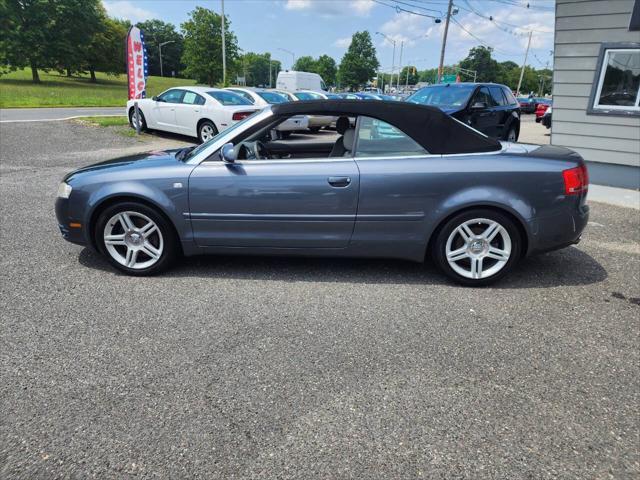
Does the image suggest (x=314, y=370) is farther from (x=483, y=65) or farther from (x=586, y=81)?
(x=483, y=65)

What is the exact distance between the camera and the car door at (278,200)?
3613 millimetres

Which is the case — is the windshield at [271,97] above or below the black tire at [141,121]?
above

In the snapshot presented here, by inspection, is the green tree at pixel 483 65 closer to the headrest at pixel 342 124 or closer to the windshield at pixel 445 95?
the windshield at pixel 445 95

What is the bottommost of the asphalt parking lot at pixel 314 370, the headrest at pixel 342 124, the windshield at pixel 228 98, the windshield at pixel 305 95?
the asphalt parking lot at pixel 314 370

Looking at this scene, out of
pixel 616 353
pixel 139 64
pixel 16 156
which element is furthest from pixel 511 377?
pixel 139 64

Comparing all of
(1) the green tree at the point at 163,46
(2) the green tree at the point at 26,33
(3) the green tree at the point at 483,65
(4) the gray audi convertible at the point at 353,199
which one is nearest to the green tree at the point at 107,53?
(2) the green tree at the point at 26,33

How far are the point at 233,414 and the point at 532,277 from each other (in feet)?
10.0

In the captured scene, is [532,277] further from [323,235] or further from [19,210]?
[19,210]

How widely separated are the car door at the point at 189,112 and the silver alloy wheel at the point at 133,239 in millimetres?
8706

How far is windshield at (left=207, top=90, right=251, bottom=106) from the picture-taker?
1187 centimetres

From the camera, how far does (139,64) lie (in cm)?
1329

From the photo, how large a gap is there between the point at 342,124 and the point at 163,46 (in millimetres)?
121425

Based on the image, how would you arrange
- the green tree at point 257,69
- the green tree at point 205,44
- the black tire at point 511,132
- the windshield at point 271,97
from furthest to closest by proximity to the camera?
the green tree at point 257,69, the green tree at point 205,44, the windshield at point 271,97, the black tire at point 511,132

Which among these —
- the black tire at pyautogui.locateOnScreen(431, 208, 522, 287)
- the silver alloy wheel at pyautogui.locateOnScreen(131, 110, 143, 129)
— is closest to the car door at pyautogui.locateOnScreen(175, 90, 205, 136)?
the silver alloy wheel at pyautogui.locateOnScreen(131, 110, 143, 129)
